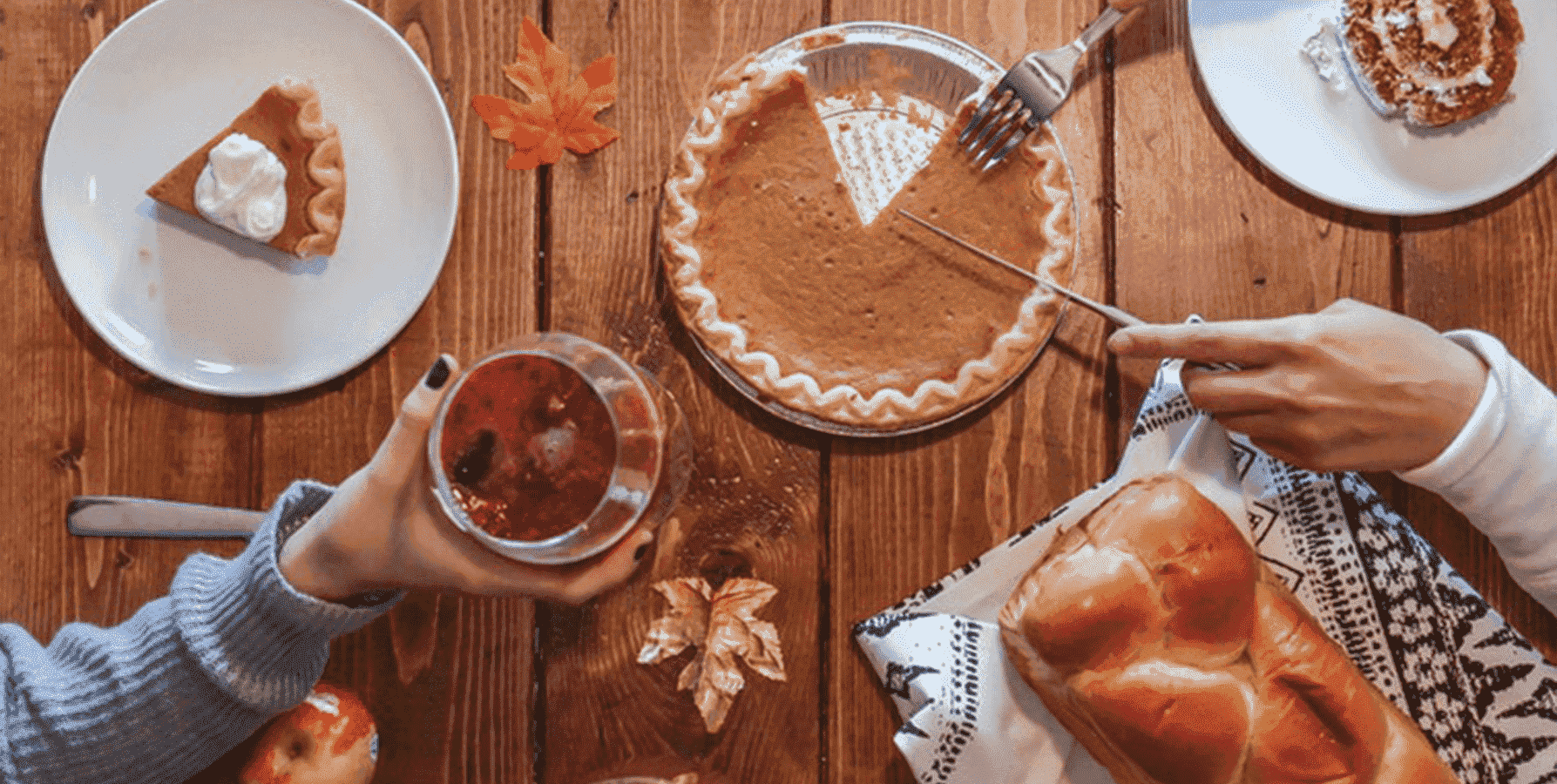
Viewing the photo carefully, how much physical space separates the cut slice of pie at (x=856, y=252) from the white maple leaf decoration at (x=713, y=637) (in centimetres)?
26

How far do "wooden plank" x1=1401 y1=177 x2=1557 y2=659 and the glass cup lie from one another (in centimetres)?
94

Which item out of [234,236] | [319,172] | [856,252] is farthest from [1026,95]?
[234,236]

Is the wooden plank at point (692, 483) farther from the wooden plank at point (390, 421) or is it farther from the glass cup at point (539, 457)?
the glass cup at point (539, 457)

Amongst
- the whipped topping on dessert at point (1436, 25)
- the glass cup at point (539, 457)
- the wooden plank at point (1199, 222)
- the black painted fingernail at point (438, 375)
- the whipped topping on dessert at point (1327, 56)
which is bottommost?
the glass cup at point (539, 457)

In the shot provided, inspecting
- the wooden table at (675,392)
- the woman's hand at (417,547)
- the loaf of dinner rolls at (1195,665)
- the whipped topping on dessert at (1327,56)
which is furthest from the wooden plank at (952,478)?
the woman's hand at (417,547)

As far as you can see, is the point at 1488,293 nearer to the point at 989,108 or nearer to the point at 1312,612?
the point at 1312,612

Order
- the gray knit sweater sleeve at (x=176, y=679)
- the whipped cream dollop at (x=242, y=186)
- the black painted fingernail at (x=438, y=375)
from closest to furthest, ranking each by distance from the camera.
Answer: the black painted fingernail at (x=438, y=375)
the gray knit sweater sleeve at (x=176, y=679)
the whipped cream dollop at (x=242, y=186)

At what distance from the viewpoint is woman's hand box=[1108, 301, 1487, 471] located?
1.38 m

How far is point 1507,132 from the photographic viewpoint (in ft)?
4.87

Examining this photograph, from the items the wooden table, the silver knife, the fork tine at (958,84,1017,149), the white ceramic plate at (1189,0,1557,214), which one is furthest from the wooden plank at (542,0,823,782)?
the white ceramic plate at (1189,0,1557,214)

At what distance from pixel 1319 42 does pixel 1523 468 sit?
0.52 meters

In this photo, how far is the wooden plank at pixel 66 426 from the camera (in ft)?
4.92

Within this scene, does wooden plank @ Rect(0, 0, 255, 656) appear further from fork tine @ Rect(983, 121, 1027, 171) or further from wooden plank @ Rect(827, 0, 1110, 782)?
fork tine @ Rect(983, 121, 1027, 171)

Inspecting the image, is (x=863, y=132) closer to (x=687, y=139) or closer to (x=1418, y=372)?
(x=687, y=139)
